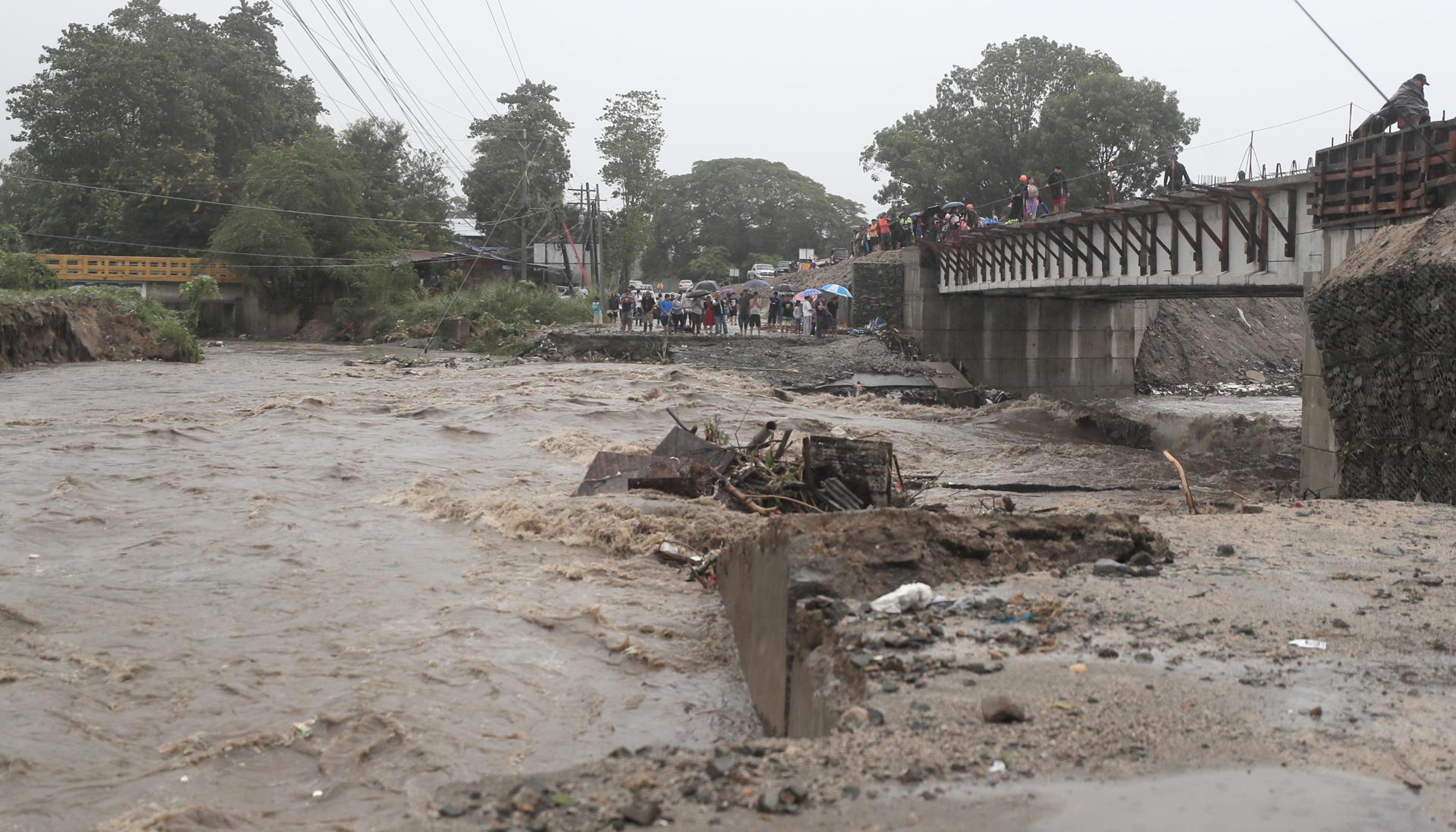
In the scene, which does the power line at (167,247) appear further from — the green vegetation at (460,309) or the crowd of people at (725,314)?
the crowd of people at (725,314)

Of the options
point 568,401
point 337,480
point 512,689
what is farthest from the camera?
point 568,401

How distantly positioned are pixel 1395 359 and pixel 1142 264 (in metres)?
13.6

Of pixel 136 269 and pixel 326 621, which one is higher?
pixel 136 269

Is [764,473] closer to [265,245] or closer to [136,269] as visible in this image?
[265,245]

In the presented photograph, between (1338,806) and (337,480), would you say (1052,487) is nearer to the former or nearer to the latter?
(337,480)

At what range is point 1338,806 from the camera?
4297 millimetres

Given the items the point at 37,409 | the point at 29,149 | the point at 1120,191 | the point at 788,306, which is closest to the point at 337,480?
the point at 37,409

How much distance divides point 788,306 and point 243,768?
41.9 metres

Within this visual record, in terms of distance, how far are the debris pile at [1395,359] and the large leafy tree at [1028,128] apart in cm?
4535

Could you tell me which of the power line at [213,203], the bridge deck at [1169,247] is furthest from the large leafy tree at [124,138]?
the bridge deck at [1169,247]

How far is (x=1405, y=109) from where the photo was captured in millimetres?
15375

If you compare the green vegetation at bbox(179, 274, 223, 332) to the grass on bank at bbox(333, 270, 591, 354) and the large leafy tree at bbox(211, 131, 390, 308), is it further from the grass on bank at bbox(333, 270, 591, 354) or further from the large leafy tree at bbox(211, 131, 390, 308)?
the grass on bank at bbox(333, 270, 591, 354)

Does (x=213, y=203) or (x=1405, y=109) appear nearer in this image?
(x=1405, y=109)

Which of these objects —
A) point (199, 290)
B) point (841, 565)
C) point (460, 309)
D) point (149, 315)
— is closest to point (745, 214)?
point (460, 309)
